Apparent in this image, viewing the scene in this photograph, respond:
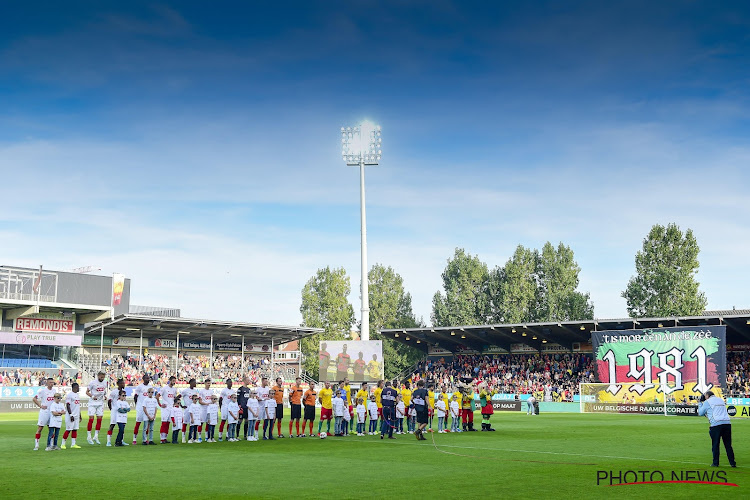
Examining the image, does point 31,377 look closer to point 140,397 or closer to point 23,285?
point 23,285

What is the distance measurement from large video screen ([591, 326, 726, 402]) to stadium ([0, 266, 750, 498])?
8.3 inches

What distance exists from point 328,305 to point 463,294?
1624 cm

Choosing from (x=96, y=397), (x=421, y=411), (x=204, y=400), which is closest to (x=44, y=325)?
(x=96, y=397)

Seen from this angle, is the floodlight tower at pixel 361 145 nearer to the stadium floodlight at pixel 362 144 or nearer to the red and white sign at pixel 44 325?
the stadium floodlight at pixel 362 144

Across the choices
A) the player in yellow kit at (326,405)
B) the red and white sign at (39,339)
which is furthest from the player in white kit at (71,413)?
the red and white sign at (39,339)

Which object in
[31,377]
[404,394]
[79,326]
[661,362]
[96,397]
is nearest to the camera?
→ [96,397]

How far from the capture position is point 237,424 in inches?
901

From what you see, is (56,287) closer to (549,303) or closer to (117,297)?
(117,297)

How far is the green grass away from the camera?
11914 millimetres

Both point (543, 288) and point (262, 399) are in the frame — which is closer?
point (262, 399)

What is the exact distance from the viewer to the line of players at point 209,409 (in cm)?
2003

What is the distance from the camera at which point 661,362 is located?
49.0 metres

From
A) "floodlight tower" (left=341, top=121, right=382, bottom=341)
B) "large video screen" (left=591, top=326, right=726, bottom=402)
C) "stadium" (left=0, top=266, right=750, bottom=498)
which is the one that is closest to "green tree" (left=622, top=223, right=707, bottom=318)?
"stadium" (left=0, top=266, right=750, bottom=498)

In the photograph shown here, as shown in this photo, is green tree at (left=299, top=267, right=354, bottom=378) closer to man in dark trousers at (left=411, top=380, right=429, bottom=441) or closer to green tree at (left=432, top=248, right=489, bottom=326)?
green tree at (left=432, top=248, right=489, bottom=326)
